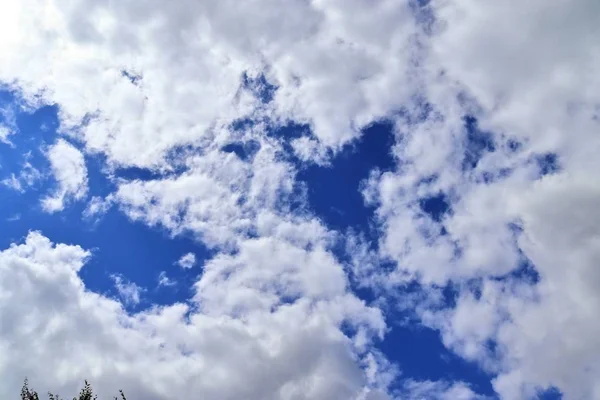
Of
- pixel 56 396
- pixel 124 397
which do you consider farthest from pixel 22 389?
pixel 124 397

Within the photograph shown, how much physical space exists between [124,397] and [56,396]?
17.6 ft

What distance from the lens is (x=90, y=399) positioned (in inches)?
2127

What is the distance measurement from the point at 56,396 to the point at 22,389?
2885 mm

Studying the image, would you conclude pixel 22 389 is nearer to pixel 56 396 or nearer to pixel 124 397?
pixel 56 396

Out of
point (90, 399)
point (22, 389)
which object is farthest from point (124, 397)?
point (22, 389)

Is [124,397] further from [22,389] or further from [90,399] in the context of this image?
[22,389]

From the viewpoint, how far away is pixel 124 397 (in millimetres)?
56469

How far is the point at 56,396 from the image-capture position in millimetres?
54875

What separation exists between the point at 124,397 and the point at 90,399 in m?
3.25

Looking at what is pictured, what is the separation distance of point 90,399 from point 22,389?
5.24 metres

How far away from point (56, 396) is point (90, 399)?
313 cm

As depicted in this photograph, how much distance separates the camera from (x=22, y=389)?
53.1 metres
